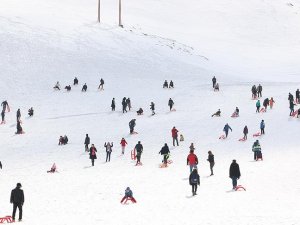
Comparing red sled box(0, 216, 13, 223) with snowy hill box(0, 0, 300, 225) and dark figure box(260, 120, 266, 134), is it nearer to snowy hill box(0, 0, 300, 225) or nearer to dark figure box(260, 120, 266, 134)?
snowy hill box(0, 0, 300, 225)

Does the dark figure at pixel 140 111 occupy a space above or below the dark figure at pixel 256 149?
above

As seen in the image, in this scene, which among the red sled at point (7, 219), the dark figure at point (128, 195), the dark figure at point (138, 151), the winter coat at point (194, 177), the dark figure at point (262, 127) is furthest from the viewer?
the dark figure at point (262, 127)

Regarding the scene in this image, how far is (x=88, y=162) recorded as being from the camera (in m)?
33.8

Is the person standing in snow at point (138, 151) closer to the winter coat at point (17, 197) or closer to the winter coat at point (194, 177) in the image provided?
the winter coat at point (194, 177)

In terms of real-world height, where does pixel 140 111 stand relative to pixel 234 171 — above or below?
above

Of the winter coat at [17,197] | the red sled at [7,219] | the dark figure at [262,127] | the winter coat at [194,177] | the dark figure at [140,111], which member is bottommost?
the red sled at [7,219]

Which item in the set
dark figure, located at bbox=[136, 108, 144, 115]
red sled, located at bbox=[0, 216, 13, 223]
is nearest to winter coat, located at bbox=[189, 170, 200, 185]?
red sled, located at bbox=[0, 216, 13, 223]

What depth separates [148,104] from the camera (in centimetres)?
5028

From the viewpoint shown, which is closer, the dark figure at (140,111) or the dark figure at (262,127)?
the dark figure at (262,127)

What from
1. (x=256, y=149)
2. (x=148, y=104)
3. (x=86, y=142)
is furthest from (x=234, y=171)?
(x=148, y=104)

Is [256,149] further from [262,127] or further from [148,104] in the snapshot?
[148,104]

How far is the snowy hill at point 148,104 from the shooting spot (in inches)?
859

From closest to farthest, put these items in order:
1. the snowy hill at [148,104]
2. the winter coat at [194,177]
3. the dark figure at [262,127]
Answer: the snowy hill at [148,104] < the winter coat at [194,177] < the dark figure at [262,127]

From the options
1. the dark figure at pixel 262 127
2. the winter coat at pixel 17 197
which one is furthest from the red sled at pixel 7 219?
the dark figure at pixel 262 127
